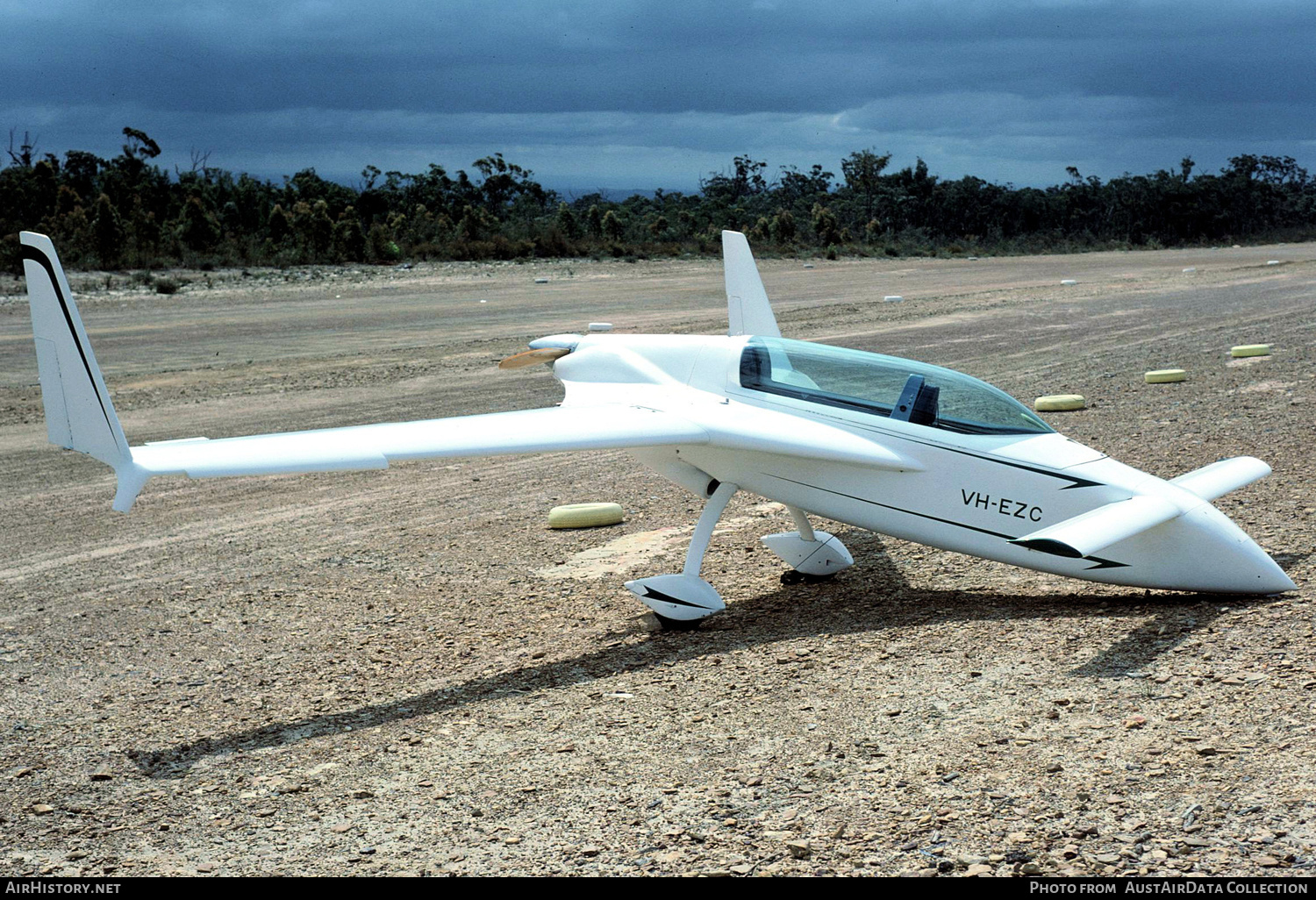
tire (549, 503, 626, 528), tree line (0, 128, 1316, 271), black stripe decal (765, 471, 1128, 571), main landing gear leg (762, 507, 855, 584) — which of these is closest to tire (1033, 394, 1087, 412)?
tire (549, 503, 626, 528)

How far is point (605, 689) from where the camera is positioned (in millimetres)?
7879

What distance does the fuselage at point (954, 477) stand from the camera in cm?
786

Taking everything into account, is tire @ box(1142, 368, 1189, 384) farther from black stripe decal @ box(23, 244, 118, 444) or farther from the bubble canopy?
black stripe decal @ box(23, 244, 118, 444)

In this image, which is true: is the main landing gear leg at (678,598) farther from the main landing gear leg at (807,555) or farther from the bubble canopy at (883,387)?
the bubble canopy at (883,387)

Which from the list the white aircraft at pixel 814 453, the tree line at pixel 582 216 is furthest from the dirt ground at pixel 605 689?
the tree line at pixel 582 216

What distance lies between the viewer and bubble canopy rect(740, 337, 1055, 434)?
8.50 meters

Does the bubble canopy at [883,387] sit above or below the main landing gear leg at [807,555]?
above

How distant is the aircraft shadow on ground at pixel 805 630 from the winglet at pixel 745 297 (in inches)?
136

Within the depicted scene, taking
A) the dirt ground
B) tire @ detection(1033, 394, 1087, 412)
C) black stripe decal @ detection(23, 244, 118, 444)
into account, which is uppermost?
black stripe decal @ detection(23, 244, 118, 444)

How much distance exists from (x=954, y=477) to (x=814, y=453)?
3.47 feet

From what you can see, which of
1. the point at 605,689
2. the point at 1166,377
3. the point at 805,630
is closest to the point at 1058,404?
the point at 1166,377

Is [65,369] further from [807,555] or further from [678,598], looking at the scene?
[807,555]

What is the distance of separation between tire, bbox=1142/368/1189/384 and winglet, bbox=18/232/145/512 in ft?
56.1

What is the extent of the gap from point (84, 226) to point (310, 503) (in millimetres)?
53761
